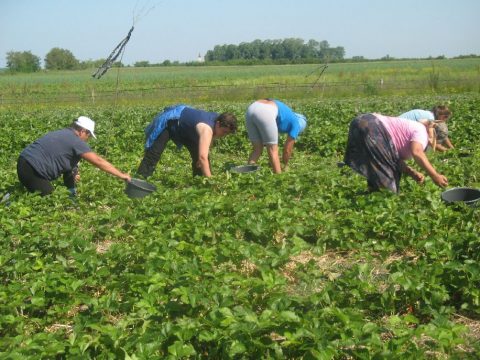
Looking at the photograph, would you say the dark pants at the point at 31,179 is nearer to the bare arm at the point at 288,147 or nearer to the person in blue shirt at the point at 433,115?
the bare arm at the point at 288,147

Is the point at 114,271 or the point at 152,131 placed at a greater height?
the point at 152,131

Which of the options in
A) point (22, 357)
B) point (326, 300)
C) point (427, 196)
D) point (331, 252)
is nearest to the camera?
point (22, 357)

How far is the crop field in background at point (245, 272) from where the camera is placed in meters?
2.52

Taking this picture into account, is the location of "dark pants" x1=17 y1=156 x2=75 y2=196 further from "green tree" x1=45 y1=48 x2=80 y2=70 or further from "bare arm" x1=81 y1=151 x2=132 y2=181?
"green tree" x1=45 y1=48 x2=80 y2=70

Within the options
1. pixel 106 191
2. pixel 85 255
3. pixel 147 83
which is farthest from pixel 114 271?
pixel 147 83

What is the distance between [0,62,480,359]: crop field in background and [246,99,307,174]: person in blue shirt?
62 centimetres

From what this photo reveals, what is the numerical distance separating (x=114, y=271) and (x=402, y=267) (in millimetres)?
1901

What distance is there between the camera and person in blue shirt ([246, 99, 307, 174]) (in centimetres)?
667

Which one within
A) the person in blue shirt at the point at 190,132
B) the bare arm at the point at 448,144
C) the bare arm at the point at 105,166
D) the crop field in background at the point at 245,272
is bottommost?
the crop field in background at the point at 245,272

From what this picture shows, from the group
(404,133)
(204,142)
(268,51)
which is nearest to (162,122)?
(204,142)

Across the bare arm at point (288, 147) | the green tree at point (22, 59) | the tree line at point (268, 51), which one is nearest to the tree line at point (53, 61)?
the green tree at point (22, 59)

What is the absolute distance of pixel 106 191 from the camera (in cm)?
621

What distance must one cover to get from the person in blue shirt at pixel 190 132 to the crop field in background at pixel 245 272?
0.35 m

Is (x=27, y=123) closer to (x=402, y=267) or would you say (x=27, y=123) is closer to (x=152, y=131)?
(x=152, y=131)
